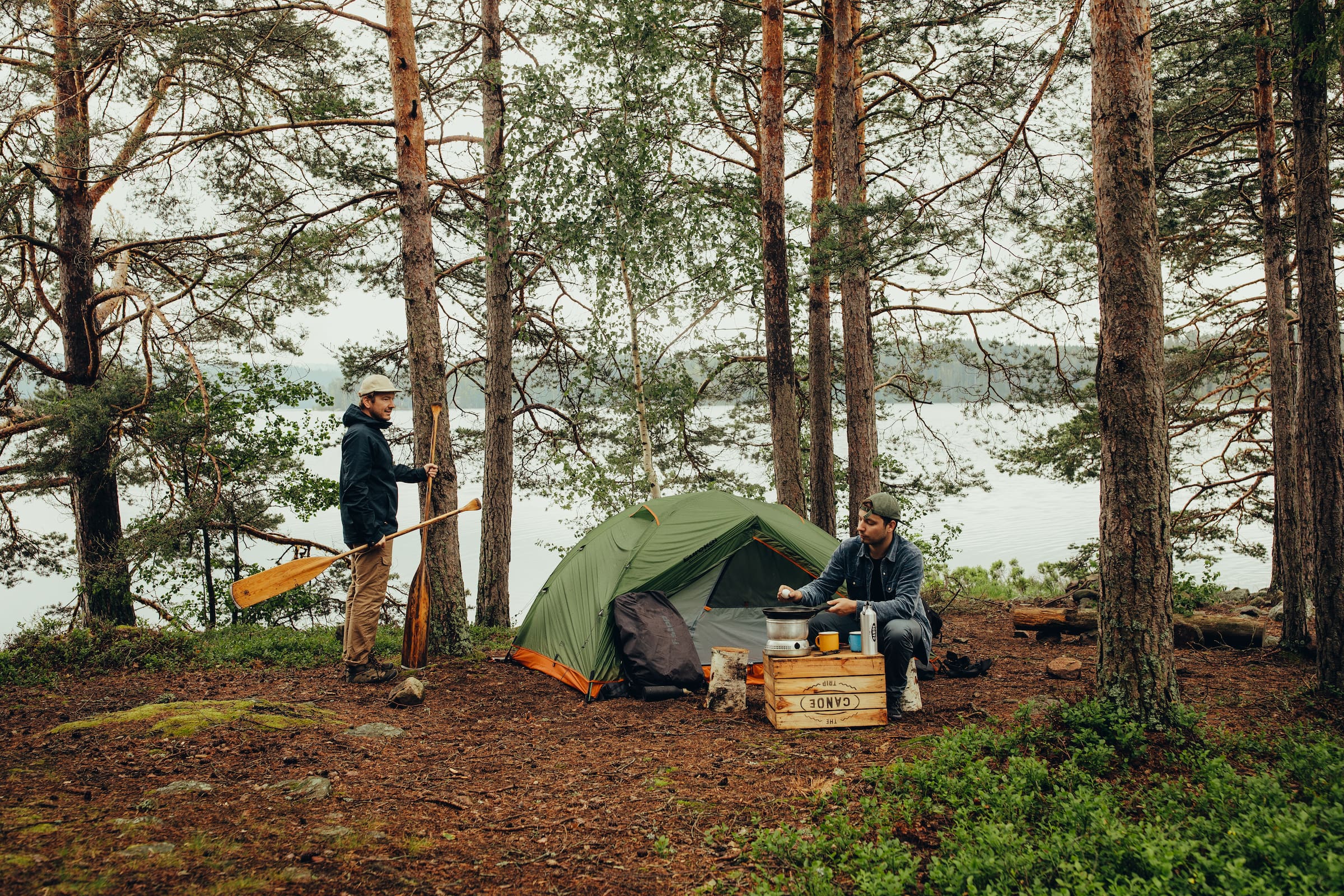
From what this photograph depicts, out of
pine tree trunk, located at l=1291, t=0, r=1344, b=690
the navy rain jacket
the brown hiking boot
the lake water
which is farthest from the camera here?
the lake water

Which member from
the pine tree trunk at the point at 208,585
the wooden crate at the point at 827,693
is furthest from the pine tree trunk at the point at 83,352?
the wooden crate at the point at 827,693

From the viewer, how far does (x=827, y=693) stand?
487 cm

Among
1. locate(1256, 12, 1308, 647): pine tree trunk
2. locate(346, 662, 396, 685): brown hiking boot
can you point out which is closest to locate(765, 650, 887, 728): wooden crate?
locate(346, 662, 396, 685): brown hiking boot

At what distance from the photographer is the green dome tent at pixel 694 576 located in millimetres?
6410

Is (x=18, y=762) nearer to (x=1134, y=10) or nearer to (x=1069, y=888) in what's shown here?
(x=1069, y=888)

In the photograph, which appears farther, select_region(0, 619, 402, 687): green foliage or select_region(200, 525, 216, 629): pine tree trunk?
select_region(200, 525, 216, 629): pine tree trunk

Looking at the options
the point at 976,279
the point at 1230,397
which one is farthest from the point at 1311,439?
the point at 1230,397

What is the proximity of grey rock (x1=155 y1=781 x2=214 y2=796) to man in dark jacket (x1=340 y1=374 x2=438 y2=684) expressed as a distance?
2344mm

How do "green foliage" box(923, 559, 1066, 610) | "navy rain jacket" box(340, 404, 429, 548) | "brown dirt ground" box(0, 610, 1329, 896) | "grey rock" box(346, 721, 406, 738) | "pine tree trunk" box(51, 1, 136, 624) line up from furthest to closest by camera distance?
1. "green foliage" box(923, 559, 1066, 610)
2. "pine tree trunk" box(51, 1, 136, 624)
3. "navy rain jacket" box(340, 404, 429, 548)
4. "grey rock" box(346, 721, 406, 738)
5. "brown dirt ground" box(0, 610, 1329, 896)

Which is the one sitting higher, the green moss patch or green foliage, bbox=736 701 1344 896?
the green moss patch

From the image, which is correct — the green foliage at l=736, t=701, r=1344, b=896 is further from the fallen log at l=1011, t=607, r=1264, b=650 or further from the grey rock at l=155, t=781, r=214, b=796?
the fallen log at l=1011, t=607, r=1264, b=650

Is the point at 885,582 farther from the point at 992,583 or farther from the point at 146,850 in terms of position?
the point at 992,583

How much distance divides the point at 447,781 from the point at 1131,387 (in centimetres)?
421

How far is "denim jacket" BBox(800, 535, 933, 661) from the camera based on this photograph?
17.0 feet
